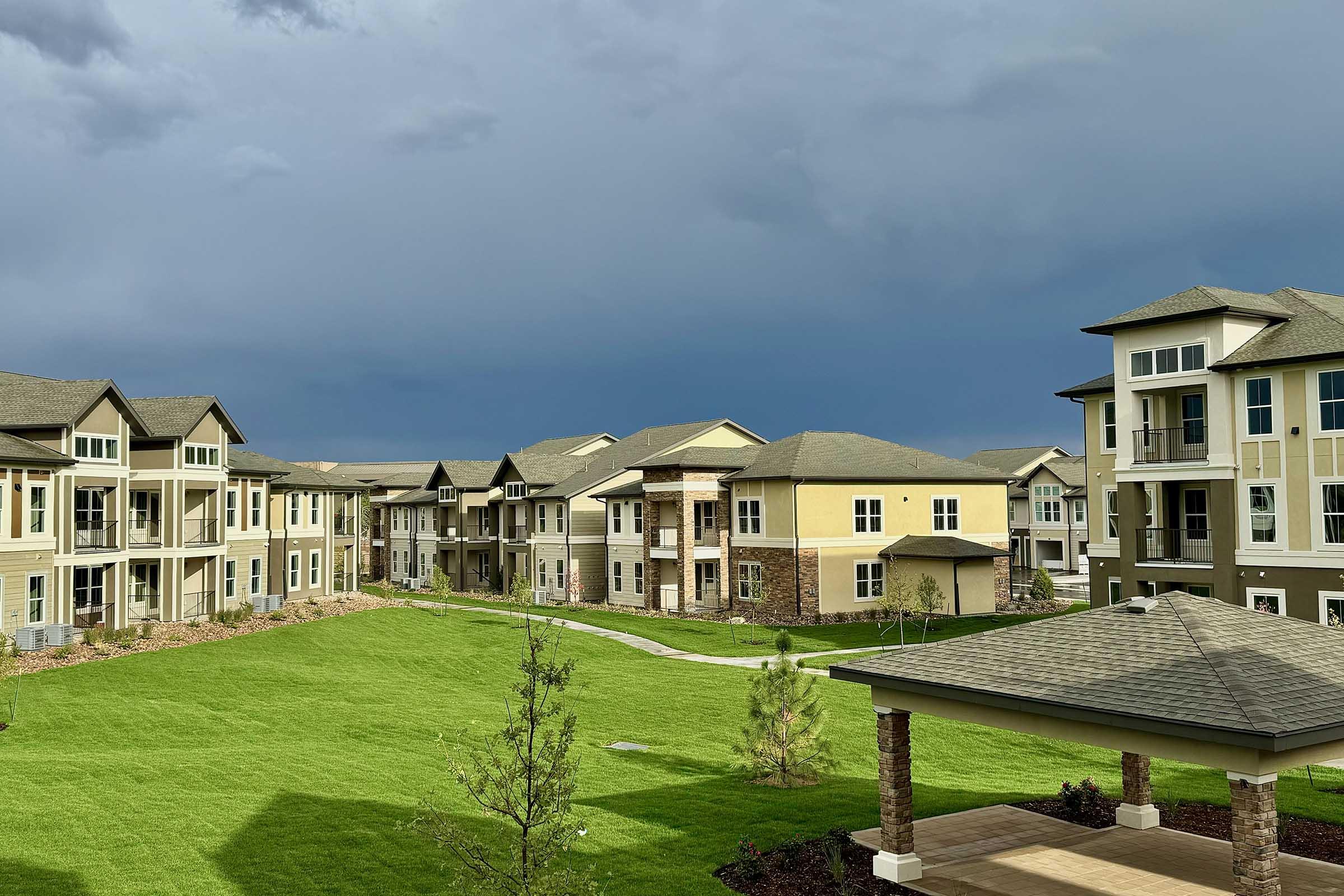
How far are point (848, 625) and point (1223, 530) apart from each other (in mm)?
16341

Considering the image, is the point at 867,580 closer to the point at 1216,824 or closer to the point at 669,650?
the point at 669,650

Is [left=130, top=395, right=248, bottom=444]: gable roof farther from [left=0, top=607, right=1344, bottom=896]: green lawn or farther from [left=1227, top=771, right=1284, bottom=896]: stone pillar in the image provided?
[left=1227, top=771, right=1284, bottom=896]: stone pillar

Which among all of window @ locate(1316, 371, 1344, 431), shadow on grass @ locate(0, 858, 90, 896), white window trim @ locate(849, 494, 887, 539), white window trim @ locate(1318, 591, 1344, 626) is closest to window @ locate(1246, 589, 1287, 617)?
white window trim @ locate(1318, 591, 1344, 626)

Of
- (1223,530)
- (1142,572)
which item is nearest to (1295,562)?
(1223,530)

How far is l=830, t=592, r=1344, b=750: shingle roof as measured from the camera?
951cm

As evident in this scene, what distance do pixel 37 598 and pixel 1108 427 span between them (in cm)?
3653

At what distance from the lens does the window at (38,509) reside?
3209 cm

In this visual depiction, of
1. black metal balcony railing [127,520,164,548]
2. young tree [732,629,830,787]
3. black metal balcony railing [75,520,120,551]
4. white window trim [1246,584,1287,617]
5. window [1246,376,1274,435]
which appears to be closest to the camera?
young tree [732,629,830,787]

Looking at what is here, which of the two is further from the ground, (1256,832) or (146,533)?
(146,533)

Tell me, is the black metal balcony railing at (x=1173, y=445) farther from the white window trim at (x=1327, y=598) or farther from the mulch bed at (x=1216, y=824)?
the mulch bed at (x=1216, y=824)

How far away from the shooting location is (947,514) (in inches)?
1911

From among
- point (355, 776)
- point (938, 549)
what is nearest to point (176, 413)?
point (355, 776)

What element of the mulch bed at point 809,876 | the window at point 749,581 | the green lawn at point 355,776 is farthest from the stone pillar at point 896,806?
the window at point 749,581

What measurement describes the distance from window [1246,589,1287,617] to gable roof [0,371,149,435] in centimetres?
3767
